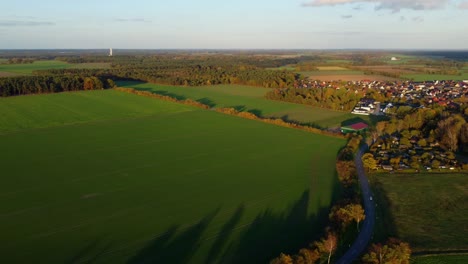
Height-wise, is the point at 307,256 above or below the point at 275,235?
above

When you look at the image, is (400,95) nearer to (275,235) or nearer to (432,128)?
(432,128)

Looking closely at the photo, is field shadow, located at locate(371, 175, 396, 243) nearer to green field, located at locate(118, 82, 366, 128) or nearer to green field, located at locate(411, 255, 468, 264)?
green field, located at locate(411, 255, 468, 264)

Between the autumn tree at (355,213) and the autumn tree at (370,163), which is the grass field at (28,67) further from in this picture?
the autumn tree at (355,213)

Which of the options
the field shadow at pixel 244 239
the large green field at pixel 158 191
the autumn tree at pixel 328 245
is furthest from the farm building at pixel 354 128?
the autumn tree at pixel 328 245

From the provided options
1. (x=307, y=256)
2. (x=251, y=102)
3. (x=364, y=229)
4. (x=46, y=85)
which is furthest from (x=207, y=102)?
(x=307, y=256)

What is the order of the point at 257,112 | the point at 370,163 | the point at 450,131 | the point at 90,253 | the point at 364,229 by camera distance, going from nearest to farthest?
→ 1. the point at 90,253
2. the point at 364,229
3. the point at 370,163
4. the point at 450,131
5. the point at 257,112

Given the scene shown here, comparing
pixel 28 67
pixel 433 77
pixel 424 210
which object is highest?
pixel 28 67
